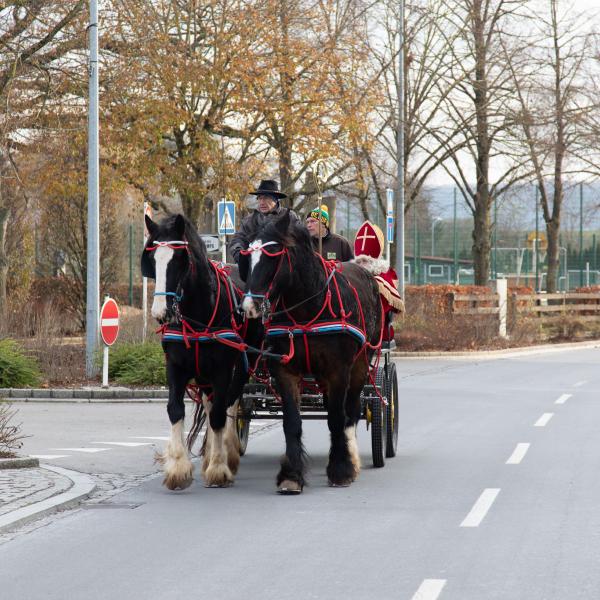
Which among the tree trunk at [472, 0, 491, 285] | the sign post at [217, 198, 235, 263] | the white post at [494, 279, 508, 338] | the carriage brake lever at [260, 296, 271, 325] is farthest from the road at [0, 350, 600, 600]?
the tree trunk at [472, 0, 491, 285]

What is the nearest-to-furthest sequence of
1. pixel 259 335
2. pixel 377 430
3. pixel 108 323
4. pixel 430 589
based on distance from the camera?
pixel 430 589
pixel 259 335
pixel 377 430
pixel 108 323

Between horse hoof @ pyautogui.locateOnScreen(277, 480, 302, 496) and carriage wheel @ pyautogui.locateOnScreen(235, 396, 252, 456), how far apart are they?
4.70 ft

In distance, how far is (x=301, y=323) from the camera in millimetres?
9922

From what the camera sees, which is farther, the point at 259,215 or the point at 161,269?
the point at 259,215

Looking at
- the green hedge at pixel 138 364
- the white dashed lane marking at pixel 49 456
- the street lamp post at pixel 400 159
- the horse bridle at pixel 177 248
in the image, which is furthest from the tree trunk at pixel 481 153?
the horse bridle at pixel 177 248

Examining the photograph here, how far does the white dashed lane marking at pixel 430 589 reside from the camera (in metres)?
6.32

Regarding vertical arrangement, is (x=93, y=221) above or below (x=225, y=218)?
below

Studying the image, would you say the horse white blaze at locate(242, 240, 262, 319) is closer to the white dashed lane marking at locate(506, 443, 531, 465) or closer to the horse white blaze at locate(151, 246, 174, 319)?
the horse white blaze at locate(151, 246, 174, 319)

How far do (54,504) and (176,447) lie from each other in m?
1.08

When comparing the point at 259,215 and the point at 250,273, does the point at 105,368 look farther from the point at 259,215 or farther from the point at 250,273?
the point at 250,273

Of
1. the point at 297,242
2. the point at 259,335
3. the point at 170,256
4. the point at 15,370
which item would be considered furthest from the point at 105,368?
the point at 170,256

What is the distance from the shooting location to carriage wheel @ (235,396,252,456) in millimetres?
11172

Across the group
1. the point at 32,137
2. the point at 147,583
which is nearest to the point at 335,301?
the point at 147,583

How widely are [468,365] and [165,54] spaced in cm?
911
